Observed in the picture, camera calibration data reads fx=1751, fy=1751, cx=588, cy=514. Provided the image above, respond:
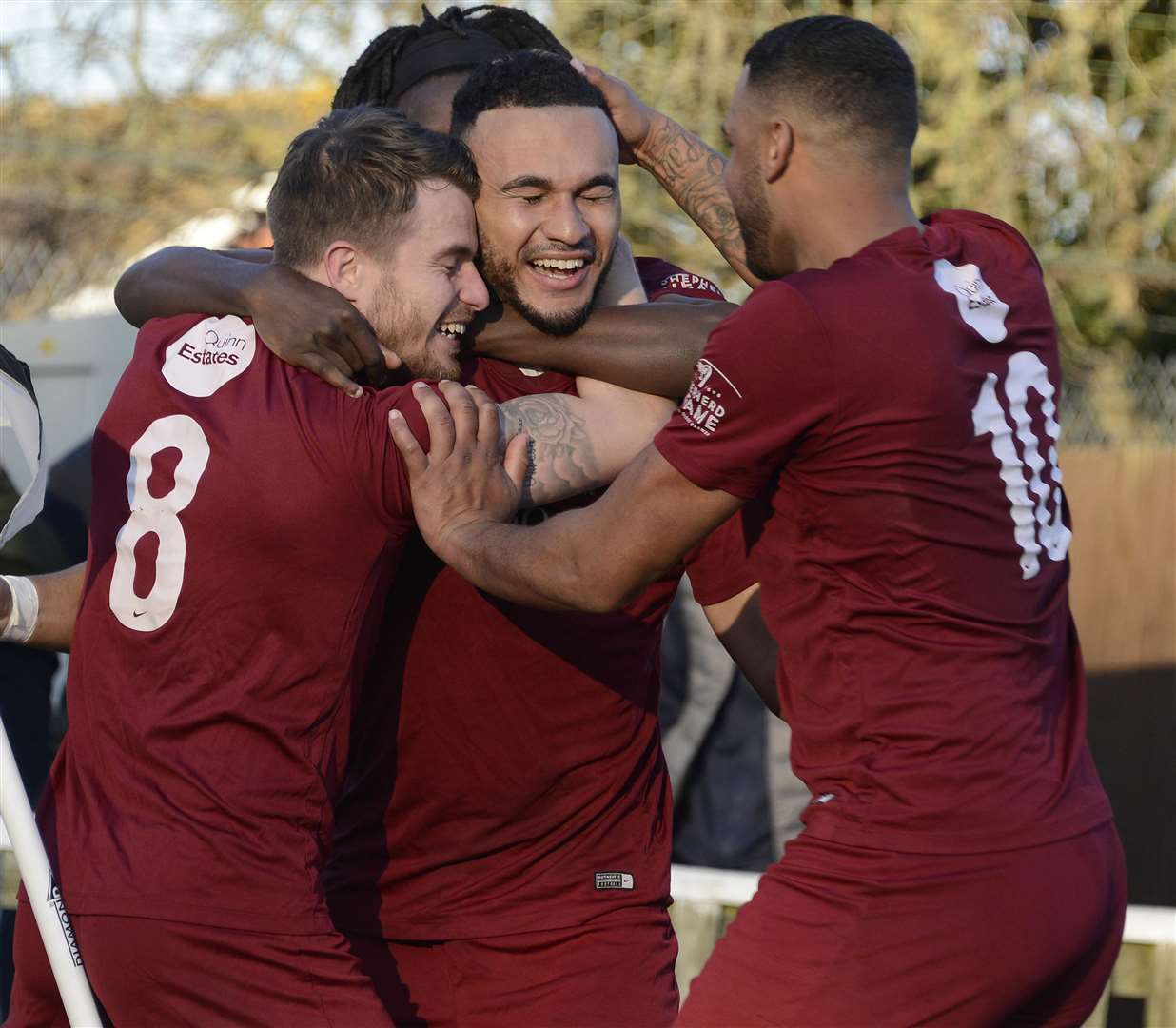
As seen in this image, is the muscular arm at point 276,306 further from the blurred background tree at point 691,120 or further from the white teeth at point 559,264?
the blurred background tree at point 691,120

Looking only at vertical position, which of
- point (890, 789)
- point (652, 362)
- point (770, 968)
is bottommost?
point (770, 968)

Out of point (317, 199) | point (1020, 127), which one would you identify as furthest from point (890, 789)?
point (1020, 127)

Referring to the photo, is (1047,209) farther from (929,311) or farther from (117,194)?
(929,311)

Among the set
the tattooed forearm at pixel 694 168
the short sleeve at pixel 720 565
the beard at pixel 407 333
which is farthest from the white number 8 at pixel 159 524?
the tattooed forearm at pixel 694 168

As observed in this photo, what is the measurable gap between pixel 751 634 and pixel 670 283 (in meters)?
0.82

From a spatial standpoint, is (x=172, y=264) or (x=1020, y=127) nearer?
(x=172, y=264)

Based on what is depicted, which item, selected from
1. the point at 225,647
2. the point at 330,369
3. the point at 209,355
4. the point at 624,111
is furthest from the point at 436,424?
the point at 624,111

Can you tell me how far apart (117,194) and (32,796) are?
5.47 metres

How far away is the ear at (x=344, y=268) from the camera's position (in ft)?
10.9

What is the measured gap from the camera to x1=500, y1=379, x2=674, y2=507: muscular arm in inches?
135

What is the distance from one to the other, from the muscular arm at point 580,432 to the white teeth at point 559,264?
25 cm

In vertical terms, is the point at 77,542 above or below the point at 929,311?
below

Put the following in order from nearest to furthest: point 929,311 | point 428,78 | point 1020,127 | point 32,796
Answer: point 929,311 < point 428,78 < point 32,796 < point 1020,127

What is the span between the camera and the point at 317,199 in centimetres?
333
